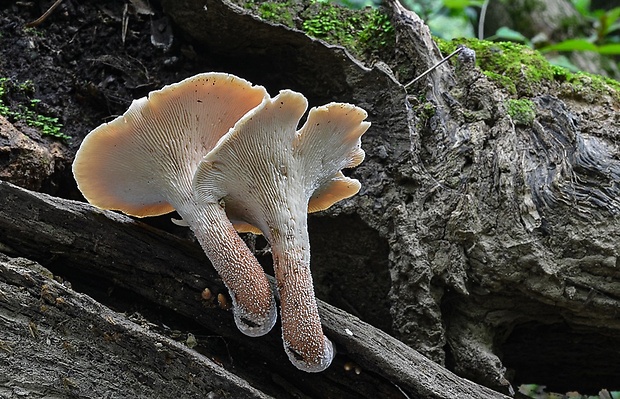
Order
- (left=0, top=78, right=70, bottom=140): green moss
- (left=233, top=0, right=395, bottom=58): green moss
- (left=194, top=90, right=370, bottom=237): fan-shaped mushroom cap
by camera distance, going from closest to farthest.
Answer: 1. (left=194, top=90, right=370, bottom=237): fan-shaped mushroom cap
2. (left=0, top=78, right=70, bottom=140): green moss
3. (left=233, top=0, right=395, bottom=58): green moss

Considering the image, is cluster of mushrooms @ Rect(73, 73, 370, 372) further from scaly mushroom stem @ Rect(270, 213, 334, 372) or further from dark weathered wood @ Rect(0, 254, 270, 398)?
dark weathered wood @ Rect(0, 254, 270, 398)

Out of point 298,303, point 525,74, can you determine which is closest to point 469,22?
point 525,74

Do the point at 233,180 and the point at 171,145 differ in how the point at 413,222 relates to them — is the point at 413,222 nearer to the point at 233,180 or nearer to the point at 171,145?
the point at 233,180

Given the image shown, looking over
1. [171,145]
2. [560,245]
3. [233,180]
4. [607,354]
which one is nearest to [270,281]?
[233,180]

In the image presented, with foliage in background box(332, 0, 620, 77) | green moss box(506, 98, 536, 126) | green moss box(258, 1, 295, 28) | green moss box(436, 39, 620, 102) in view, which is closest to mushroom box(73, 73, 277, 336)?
green moss box(258, 1, 295, 28)

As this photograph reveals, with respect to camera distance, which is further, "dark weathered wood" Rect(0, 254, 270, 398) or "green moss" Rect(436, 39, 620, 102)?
"green moss" Rect(436, 39, 620, 102)

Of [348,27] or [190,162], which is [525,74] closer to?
[348,27]
